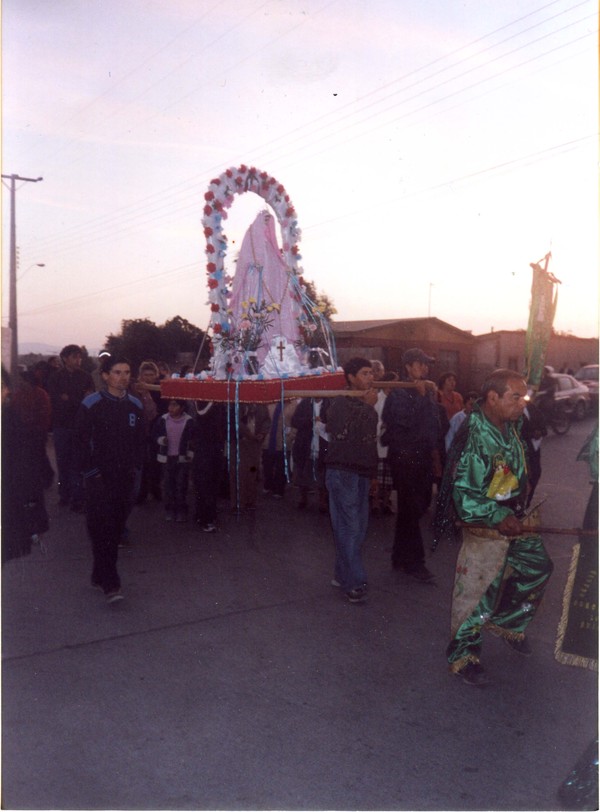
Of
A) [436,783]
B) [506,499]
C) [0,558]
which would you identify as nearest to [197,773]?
[436,783]

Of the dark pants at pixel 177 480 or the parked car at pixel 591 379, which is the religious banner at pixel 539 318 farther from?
the parked car at pixel 591 379

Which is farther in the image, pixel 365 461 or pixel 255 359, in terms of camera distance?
pixel 255 359

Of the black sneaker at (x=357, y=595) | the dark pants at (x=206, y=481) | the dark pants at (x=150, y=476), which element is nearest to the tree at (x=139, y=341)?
the dark pants at (x=150, y=476)

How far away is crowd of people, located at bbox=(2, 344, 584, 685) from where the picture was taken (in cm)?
426

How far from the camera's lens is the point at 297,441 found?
927cm

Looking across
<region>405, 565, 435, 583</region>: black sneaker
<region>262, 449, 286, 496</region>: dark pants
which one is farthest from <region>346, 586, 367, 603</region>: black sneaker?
<region>262, 449, 286, 496</region>: dark pants

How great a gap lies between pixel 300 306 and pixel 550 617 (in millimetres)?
4453

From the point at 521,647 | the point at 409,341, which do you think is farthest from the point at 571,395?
the point at 521,647

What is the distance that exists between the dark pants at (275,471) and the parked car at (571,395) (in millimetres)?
11680

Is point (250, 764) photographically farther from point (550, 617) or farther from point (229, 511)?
point (229, 511)

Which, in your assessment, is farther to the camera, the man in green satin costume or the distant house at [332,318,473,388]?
the distant house at [332,318,473,388]

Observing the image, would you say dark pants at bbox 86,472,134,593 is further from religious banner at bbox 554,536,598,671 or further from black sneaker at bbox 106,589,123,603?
religious banner at bbox 554,536,598,671

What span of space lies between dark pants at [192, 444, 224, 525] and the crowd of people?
12 millimetres

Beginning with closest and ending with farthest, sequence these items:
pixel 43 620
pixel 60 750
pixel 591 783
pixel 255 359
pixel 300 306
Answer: pixel 591 783 → pixel 60 750 → pixel 43 620 → pixel 255 359 → pixel 300 306
